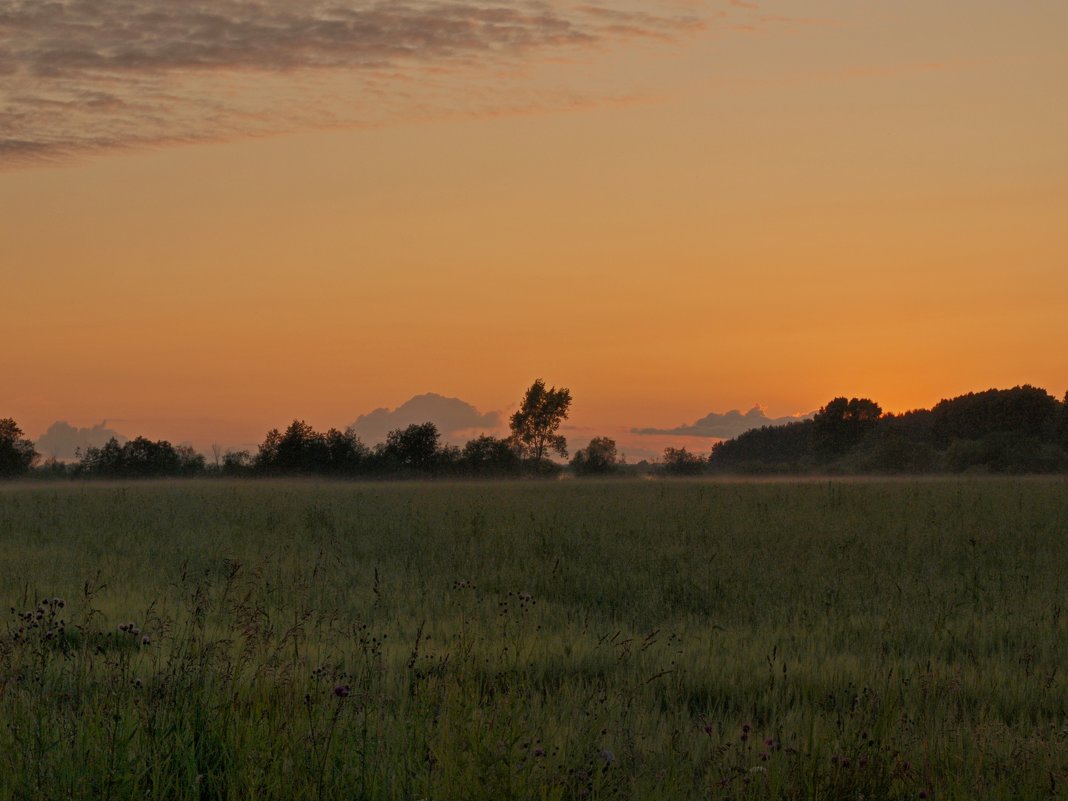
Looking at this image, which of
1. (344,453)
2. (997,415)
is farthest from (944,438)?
(344,453)

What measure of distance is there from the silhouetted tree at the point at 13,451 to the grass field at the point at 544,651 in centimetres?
4854

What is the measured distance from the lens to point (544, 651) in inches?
389

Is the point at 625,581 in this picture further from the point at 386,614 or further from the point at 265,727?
the point at 265,727

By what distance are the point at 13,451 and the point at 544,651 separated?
7055 cm

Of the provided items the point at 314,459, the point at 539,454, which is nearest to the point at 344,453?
the point at 314,459

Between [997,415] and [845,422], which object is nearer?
[997,415]

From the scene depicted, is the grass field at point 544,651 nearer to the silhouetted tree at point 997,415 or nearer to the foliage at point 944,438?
the foliage at point 944,438

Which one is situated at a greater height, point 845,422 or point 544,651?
point 845,422

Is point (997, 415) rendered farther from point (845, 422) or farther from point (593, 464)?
point (593, 464)

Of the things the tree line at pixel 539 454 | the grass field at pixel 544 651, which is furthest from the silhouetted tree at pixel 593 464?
the grass field at pixel 544 651

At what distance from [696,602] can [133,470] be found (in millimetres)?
56519

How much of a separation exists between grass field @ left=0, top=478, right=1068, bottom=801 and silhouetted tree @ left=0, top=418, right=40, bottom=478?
159 ft

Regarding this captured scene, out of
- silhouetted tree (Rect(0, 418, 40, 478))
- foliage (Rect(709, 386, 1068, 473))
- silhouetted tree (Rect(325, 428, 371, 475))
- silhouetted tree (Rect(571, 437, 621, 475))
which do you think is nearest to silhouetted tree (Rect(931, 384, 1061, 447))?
A: foliage (Rect(709, 386, 1068, 473))

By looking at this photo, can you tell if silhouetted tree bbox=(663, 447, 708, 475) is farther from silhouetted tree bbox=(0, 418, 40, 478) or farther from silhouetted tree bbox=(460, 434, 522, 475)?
silhouetted tree bbox=(0, 418, 40, 478)
